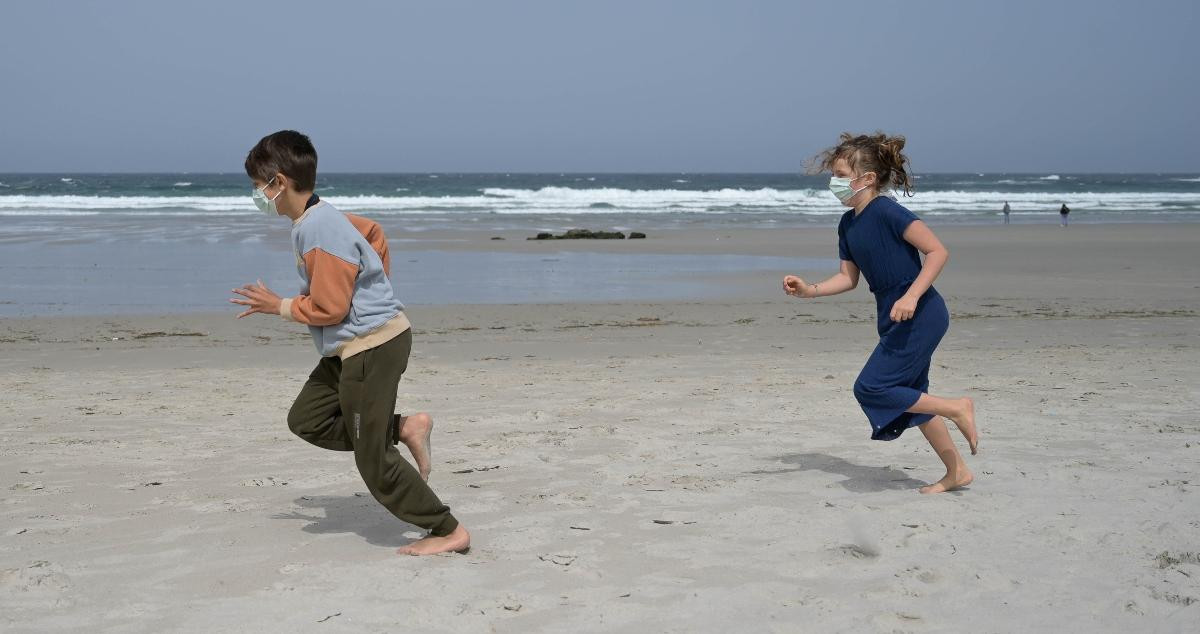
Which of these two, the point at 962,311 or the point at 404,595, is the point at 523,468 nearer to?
the point at 404,595

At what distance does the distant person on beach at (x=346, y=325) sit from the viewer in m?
3.63

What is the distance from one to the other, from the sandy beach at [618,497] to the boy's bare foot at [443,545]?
0.14ft

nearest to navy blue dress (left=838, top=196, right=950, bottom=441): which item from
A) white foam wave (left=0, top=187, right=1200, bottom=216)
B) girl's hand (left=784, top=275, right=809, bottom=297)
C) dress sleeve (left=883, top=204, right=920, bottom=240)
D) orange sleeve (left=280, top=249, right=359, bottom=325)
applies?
dress sleeve (left=883, top=204, right=920, bottom=240)

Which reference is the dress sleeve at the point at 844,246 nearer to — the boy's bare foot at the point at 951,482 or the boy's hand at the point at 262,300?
the boy's bare foot at the point at 951,482

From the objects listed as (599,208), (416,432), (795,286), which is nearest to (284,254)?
Answer: (795,286)

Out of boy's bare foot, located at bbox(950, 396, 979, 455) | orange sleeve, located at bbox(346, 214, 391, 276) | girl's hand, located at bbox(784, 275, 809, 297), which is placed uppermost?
orange sleeve, located at bbox(346, 214, 391, 276)

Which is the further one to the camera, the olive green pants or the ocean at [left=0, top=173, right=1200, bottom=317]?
the ocean at [left=0, top=173, right=1200, bottom=317]

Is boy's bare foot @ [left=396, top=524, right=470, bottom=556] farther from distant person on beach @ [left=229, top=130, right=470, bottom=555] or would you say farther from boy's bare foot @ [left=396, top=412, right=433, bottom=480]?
boy's bare foot @ [left=396, top=412, right=433, bottom=480]

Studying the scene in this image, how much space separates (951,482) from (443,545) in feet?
6.85

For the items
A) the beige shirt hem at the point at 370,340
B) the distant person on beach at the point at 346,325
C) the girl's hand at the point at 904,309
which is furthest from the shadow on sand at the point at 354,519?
the girl's hand at the point at 904,309

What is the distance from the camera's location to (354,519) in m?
4.45

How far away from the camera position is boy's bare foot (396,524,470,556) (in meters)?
3.92

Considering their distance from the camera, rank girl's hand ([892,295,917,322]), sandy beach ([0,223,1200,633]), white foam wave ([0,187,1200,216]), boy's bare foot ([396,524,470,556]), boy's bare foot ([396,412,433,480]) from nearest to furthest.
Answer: sandy beach ([0,223,1200,633]) < boy's bare foot ([396,524,470,556]) < boy's bare foot ([396,412,433,480]) < girl's hand ([892,295,917,322]) < white foam wave ([0,187,1200,216])

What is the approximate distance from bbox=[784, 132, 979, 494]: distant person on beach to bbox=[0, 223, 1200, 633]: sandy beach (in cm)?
30
